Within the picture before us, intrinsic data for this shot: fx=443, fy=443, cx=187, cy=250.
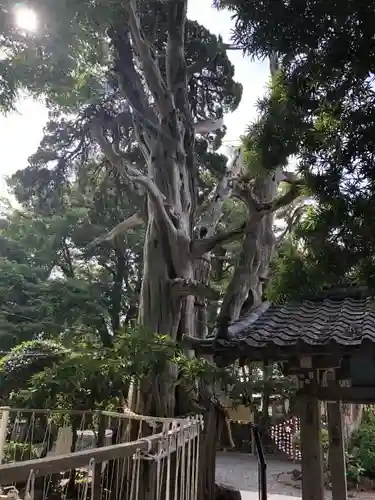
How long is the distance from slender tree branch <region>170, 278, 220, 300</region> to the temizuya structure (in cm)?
68

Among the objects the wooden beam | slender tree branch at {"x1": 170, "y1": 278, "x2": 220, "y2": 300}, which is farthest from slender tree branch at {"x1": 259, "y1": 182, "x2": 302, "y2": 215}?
the wooden beam

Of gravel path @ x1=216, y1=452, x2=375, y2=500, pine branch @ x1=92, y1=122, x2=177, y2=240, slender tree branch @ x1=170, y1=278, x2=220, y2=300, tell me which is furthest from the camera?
gravel path @ x1=216, y1=452, x2=375, y2=500

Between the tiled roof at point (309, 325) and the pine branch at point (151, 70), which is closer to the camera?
the tiled roof at point (309, 325)

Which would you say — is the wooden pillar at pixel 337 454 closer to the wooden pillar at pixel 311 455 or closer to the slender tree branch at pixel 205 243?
the wooden pillar at pixel 311 455

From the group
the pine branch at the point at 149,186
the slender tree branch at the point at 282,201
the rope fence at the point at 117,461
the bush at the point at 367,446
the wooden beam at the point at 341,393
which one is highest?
the pine branch at the point at 149,186

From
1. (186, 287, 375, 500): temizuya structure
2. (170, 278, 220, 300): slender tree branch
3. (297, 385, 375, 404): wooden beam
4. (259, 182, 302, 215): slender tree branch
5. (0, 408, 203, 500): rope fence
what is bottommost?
(0, 408, 203, 500): rope fence

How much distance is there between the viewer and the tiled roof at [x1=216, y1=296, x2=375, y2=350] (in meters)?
3.69

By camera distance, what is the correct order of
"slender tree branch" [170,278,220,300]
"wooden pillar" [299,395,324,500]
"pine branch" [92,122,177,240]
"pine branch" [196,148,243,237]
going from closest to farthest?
"wooden pillar" [299,395,324,500] → "slender tree branch" [170,278,220,300] → "pine branch" [92,122,177,240] → "pine branch" [196,148,243,237]

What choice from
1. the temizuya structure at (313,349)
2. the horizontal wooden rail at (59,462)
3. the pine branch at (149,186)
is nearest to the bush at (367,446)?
the temizuya structure at (313,349)

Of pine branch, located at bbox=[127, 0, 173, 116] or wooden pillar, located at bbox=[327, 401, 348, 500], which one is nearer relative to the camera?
wooden pillar, located at bbox=[327, 401, 348, 500]

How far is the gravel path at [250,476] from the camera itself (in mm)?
9562

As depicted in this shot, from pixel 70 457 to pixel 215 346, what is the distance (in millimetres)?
2510

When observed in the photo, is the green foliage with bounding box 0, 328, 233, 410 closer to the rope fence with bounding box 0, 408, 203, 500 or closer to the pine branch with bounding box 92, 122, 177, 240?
the rope fence with bounding box 0, 408, 203, 500

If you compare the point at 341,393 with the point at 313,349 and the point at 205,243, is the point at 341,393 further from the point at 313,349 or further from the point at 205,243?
the point at 205,243
